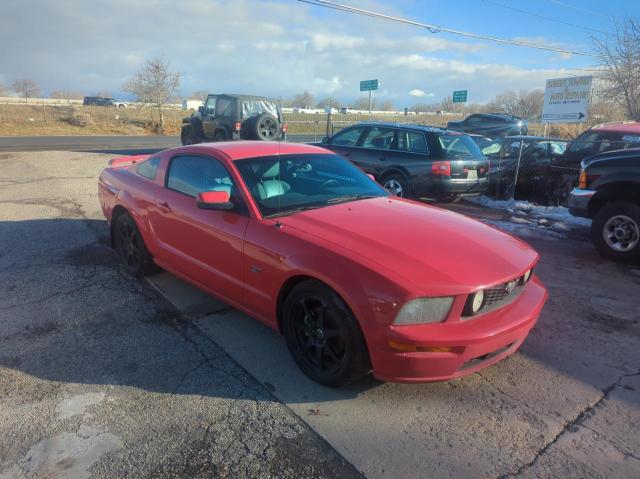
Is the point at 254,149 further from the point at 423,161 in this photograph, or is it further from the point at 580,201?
the point at 423,161

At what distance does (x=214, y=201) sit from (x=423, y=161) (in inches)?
228

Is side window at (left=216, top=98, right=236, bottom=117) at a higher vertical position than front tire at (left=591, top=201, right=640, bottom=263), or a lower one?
higher

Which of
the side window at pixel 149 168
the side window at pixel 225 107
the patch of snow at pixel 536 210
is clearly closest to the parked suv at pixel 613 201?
the patch of snow at pixel 536 210

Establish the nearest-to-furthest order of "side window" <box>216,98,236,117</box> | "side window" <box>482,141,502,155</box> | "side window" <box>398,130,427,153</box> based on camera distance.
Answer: "side window" <box>398,130,427,153</box>
"side window" <box>482,141,502,155</box>
"side window" <box>216,98,236,117</box>

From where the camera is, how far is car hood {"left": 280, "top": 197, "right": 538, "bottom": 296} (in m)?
2.69

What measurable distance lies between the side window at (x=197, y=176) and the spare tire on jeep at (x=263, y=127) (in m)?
11.4

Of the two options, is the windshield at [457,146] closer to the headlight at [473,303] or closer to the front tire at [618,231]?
the front tire at [618,231]

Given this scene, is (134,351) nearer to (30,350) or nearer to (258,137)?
(30,350)

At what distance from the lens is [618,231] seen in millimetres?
5750

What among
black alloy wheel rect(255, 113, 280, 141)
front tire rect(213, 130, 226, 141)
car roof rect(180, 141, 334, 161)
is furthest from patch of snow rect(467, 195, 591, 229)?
front tire rect(213, 130, 226, 141)

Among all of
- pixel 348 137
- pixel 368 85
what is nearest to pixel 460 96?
pixel 368 85

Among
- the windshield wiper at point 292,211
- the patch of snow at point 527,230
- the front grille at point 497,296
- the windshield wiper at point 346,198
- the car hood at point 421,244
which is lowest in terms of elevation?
the patch of snow at point 527,230

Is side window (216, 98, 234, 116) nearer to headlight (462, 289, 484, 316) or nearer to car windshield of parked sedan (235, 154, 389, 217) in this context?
car windshield of parked sedan (235, 154, 389, 217)

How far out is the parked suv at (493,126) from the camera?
1994 cm
